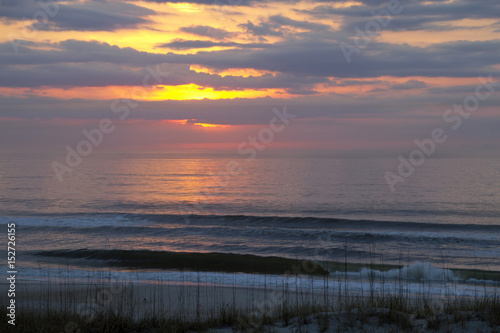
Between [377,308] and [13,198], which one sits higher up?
[13,198]

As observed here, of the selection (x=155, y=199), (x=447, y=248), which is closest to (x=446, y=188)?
(x=447, y=248)

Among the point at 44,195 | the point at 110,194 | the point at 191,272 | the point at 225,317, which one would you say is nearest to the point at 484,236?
the point at 191,272

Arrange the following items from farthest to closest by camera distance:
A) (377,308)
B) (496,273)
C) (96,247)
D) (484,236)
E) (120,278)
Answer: (484,236) → (96,247) → (496,273) → (120,278) → (377,308)

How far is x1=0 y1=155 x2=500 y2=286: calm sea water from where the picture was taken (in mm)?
21469

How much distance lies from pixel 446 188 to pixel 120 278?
40.4 metres

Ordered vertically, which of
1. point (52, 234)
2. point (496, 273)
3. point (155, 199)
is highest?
point (155, 199)

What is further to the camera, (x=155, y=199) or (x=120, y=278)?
(x=155, y=199)

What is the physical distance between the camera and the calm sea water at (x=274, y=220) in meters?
21.5

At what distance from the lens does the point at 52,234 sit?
24594mm

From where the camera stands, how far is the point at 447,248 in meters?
21.8

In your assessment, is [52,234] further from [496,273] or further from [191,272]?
[496,273]

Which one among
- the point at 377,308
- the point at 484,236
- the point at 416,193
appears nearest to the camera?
the point at 377,308

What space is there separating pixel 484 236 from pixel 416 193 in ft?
60.0

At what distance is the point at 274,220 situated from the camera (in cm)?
2948
